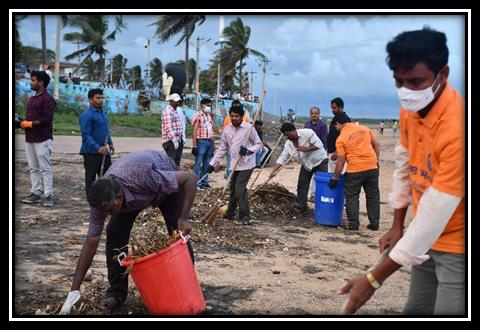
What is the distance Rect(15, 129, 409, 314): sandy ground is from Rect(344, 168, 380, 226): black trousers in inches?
9.0

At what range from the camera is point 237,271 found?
4801mm

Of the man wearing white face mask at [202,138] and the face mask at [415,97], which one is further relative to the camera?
the man wearing white face mask at [202,138]

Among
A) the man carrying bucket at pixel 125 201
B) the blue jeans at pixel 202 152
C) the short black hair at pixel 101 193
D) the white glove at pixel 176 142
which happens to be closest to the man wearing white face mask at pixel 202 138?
the blue jeans at pixel 202 152

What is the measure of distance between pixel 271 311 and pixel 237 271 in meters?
1.01

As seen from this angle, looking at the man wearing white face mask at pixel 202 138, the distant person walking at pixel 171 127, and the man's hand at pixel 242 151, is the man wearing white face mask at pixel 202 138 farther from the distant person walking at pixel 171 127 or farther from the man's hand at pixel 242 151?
the man's hand at pixel 242 151

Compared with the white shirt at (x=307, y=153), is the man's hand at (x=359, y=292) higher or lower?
lower

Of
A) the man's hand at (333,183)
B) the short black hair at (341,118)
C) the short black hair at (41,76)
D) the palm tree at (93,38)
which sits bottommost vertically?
the man's hand at (333,183)

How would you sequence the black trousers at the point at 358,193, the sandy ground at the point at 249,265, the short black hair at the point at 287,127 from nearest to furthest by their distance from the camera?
the sandy ground at the point at 249,265 → the black trousers at the point at 358,193 → the short black hair at the point at 287,127

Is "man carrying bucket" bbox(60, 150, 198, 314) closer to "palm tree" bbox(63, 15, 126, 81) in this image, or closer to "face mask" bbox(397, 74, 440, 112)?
"face mask" bbox(397, 74, 440, 112)

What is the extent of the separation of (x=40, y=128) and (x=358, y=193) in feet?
14.4

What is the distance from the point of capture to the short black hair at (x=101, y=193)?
9.90ft

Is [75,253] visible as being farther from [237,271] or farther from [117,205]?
[117,205]

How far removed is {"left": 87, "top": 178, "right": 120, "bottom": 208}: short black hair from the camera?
3.02 meters
